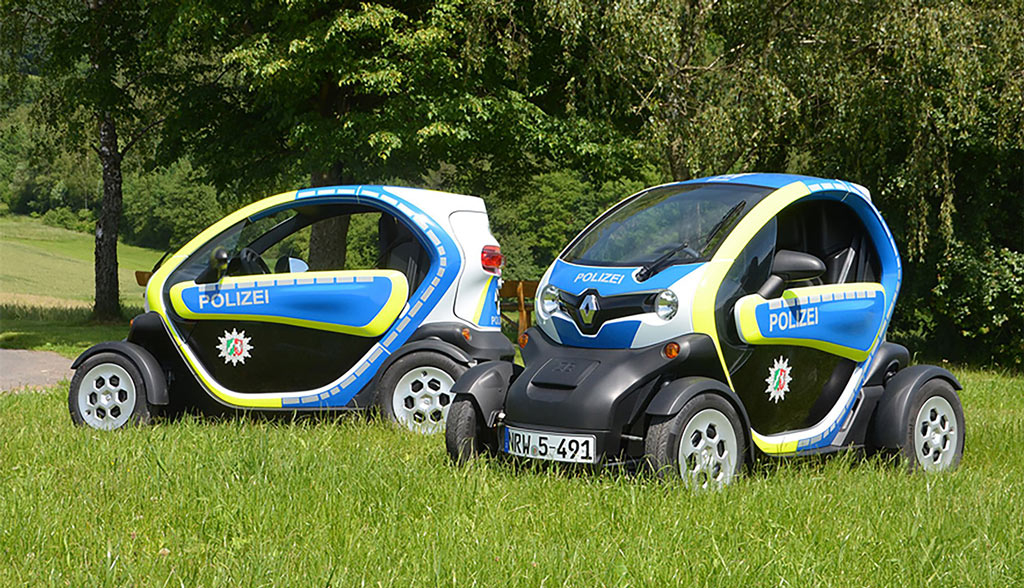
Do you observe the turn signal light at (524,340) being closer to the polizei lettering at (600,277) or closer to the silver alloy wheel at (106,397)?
the polizei lettering at (600,277)

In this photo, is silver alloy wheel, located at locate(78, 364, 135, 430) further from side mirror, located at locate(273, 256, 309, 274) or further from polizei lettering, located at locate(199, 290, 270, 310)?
side mirror, located at locate(273, 256, 309, 274)

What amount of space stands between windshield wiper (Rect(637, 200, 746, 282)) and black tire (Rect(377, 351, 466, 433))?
2.06 metres

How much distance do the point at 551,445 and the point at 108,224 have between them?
1833 cm

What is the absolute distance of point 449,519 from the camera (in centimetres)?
459

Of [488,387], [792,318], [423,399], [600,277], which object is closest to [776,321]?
[792,318]

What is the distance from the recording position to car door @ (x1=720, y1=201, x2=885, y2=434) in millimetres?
5441

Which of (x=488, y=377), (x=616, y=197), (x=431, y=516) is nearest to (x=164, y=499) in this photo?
(x=431, y=516)

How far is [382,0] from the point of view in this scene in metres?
17.7

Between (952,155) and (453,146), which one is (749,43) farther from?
(453,146)

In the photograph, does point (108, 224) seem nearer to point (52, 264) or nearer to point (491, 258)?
point (491, 258)

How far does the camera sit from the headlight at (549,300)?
5652 mm

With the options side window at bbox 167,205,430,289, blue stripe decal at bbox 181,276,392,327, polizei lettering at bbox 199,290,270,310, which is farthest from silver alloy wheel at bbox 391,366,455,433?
polizei lettering at bbox 199,290,270,310

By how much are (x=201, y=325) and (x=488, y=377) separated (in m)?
2.68

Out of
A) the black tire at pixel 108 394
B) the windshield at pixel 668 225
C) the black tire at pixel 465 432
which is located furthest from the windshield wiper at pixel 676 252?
the black tire at pixel 108 394
